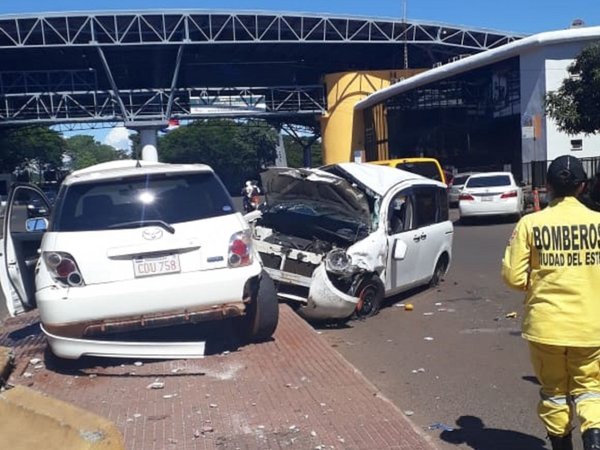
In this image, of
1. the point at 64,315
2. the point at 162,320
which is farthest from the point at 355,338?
the point at 64,315

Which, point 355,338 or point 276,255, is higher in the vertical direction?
point 276,255

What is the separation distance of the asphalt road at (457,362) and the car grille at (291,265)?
0.75m

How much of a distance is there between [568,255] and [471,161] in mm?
38252

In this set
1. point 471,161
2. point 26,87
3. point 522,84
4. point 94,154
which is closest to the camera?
point 522,84

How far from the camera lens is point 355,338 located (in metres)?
8.75

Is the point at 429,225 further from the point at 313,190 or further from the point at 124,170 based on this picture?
the point at 124,170

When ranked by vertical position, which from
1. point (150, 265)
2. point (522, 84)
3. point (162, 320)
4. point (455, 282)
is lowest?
point (455, 282)

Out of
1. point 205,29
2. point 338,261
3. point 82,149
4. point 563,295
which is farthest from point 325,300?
point 82,149

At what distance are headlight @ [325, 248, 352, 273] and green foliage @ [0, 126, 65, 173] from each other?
53989 mm

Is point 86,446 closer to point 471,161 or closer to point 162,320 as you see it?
point 162,320

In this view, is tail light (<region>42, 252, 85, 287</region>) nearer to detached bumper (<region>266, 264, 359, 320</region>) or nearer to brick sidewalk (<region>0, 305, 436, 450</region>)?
brick sidewalk (<region>0, 305, 436, 450</region>)

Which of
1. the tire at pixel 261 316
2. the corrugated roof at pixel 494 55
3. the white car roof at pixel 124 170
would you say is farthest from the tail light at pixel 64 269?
the corrugated roof at pixel 494 55

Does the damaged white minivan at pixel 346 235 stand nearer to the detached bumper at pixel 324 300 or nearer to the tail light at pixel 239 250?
the detached bumper at pixel 324 300

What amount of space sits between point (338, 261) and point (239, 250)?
220 cm
